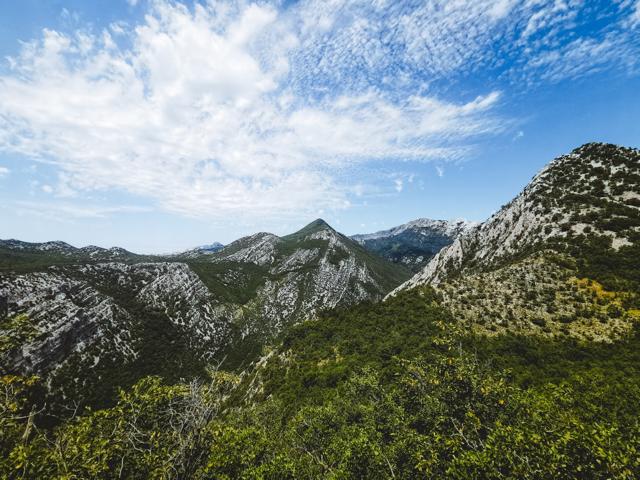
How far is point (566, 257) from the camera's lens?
6681 centimetres

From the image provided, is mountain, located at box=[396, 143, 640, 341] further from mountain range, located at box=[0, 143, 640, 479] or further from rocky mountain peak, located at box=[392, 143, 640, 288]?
mountain range, located at box=[0, 143, 640, 479]

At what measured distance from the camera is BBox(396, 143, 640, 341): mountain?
51750 mm

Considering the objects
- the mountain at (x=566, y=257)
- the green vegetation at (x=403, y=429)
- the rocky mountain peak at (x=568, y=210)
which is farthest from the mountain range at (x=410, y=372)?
the rocky mountain peak at (x=568, y=210)

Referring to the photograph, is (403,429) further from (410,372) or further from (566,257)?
(566,257)

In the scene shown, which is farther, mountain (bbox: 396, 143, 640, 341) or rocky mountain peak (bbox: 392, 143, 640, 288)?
rocky mountain peak (bbox: 392, 143, 640, 288)

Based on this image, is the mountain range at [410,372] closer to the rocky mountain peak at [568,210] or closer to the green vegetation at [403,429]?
the green vegetation at [403,429]

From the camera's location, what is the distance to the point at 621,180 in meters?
79.2

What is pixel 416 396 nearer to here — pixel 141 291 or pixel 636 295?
pixel 636 295

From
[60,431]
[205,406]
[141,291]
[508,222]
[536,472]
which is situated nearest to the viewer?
[536,472]

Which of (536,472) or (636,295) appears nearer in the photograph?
(536,472)

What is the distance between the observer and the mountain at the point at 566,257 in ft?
170

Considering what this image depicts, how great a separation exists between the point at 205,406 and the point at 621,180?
113505mm

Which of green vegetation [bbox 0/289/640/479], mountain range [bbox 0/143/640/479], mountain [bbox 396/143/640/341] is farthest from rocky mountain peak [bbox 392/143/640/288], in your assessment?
green vegetation [bbox 0/289/640/479]

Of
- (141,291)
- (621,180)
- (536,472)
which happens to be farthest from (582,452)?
(141,291)
